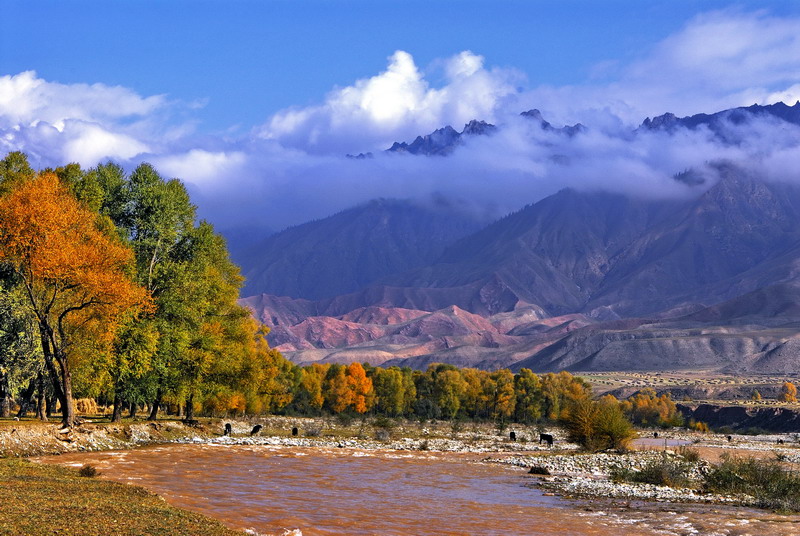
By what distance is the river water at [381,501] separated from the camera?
92.8ft

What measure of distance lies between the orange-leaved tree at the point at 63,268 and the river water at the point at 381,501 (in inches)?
290

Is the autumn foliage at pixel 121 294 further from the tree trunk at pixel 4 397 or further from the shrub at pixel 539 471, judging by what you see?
the shrub at pixel 539 471

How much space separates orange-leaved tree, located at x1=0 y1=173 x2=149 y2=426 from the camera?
42.2 meters

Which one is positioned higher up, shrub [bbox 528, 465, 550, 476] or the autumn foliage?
the autumn foliage

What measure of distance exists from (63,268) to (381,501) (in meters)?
22.0

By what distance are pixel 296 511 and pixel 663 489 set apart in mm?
20241

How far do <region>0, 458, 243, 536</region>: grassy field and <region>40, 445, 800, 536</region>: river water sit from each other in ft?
8.44

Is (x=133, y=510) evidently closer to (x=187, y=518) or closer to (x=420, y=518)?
(x=187, y=518)

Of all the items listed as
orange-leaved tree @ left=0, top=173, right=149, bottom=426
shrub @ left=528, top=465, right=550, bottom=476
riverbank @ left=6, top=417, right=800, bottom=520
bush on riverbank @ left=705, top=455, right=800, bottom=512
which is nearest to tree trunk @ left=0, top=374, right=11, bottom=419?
riverbank @ left=6, top=417, right=800, bottom=520

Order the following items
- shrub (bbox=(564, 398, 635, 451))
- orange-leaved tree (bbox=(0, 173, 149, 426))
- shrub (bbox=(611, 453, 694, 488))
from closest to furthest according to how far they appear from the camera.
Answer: orange-leaved tree (bbox=(0, 173, 149, 426))
shrub (bbox=(611, 453, 694, 488))
shrub (bbox=(564, 398, 635, 451))

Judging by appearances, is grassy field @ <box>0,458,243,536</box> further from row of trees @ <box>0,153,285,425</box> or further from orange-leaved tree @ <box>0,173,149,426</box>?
row of trees @ <box>0,153,285,425</box>

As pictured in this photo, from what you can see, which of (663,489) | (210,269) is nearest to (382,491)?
(663,489)

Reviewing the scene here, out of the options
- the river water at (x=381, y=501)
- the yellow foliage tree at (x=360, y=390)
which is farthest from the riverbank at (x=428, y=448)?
the yellow foliage tree at (x=360, y=390)

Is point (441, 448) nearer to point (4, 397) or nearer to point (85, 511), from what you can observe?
point (4, 397)
